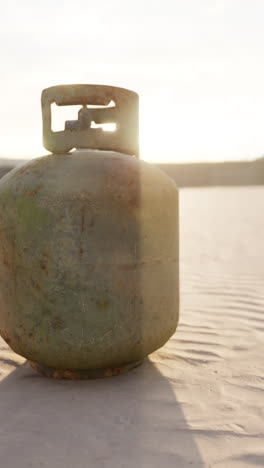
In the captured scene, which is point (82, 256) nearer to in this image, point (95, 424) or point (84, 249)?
point (84, 249)

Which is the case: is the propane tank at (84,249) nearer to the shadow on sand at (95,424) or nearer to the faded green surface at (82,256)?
the faded green surface at (82,256)

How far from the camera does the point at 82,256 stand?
231 cm

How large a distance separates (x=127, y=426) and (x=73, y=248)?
88cm

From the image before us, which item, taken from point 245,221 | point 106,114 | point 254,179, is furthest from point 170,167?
point 106,114

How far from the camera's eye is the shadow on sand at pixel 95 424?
1.89 m

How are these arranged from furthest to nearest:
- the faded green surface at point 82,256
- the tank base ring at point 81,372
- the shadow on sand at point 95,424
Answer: the tank base ring at point 81,372 → the faded green surface at point 82,256 → the shadow on sand at point 95,424

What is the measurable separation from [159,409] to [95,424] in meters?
0.34

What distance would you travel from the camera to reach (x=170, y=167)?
132 ft

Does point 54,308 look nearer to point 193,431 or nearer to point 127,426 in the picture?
point 127,426

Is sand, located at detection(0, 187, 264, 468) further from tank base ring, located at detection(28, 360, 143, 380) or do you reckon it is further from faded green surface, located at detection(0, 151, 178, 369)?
faded green surface, located at detection(0, 151, 178, 369)

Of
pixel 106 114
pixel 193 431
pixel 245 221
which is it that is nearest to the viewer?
pixel 193 431

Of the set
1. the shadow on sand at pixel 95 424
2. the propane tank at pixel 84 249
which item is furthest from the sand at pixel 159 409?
the propane tank at pixel 84 249

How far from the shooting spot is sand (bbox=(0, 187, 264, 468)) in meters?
1.91

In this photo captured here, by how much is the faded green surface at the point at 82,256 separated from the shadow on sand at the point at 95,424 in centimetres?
17
